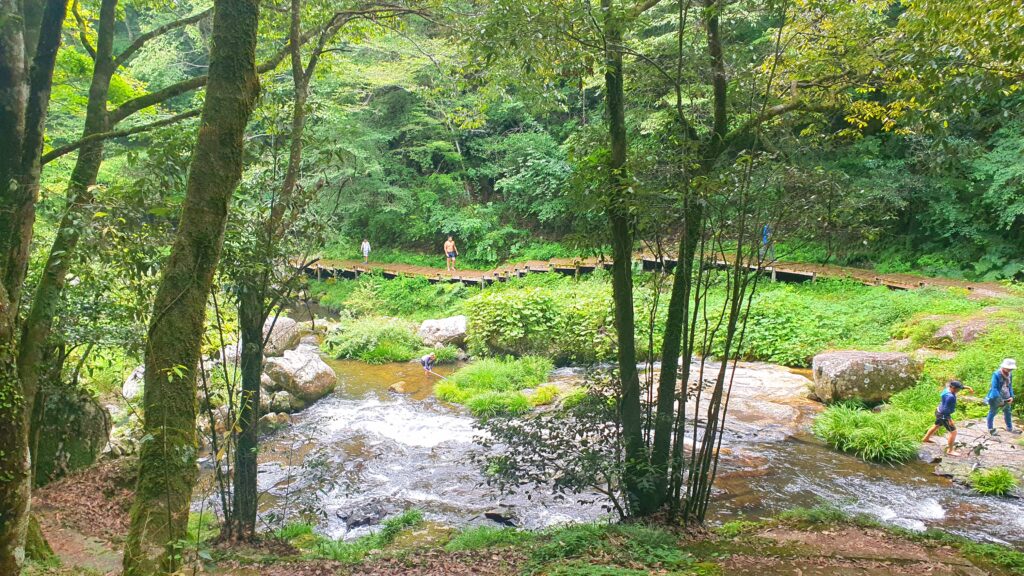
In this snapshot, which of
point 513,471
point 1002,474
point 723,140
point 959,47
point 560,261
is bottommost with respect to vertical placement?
point 1002,474

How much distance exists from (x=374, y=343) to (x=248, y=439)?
1020cm

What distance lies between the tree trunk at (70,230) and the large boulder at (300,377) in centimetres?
748

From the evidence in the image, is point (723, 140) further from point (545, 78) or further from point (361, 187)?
point (361, 187)

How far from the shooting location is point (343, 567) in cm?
521

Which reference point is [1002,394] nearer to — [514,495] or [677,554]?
[677,554]

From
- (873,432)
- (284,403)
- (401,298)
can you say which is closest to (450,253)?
(401,298)

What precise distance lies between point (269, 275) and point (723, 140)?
4.33 meters

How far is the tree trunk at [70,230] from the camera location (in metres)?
4.41

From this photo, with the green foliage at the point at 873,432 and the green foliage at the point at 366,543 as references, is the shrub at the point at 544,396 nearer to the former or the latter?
the green foliage at the point at 366,543

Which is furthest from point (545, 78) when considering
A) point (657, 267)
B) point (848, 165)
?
point (848, 165)

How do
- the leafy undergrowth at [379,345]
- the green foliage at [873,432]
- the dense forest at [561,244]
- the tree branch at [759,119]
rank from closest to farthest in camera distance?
the dense forest at [561,244], the tree branch at [759,119], the green foliage at [873,432], the leafy undergrowth at [379,345]

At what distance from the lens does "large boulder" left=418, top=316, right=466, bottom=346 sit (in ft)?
53.4

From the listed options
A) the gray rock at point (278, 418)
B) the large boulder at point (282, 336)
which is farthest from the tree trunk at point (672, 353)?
the large boulder at point (282, 336)

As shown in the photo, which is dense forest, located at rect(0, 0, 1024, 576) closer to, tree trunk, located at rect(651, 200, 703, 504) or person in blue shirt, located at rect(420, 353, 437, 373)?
tree trunk, located at rect(651, 200, 703, 504)
